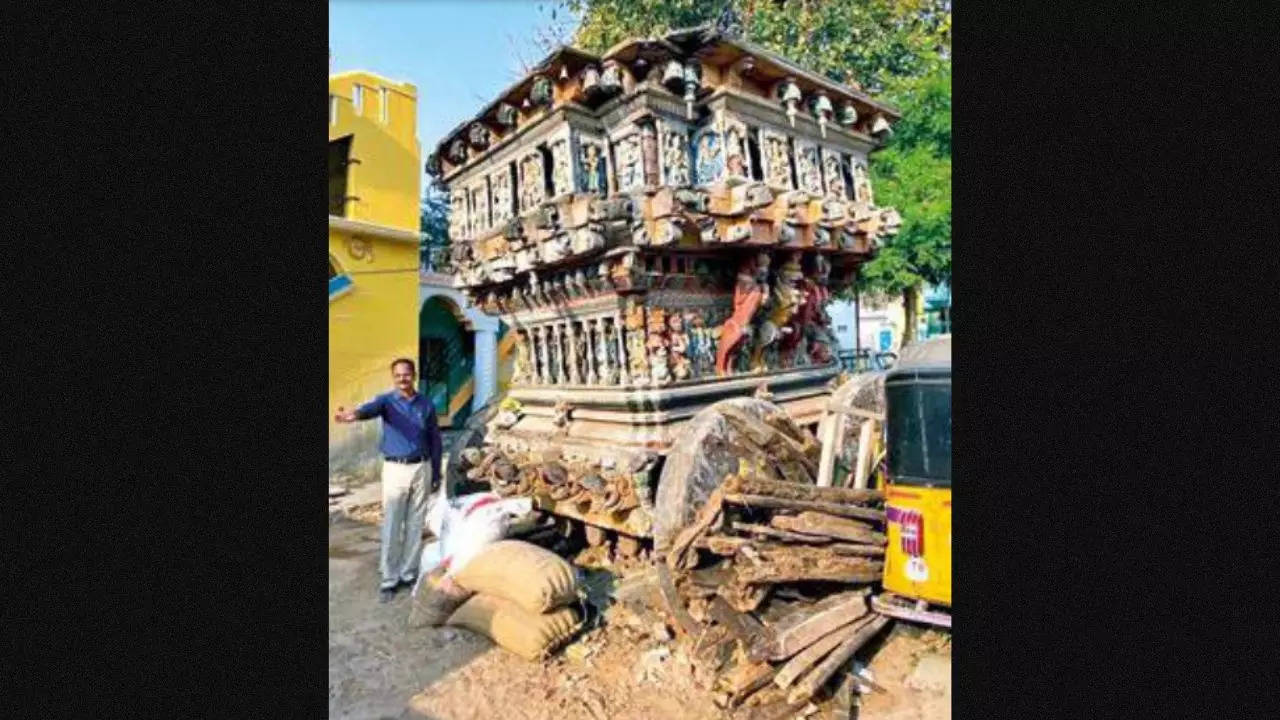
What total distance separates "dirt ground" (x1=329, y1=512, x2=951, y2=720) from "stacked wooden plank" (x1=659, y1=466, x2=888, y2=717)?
14 cm

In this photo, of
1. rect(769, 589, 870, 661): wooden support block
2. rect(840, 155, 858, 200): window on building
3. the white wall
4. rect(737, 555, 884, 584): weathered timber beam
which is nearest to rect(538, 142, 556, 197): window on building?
rect(840, 155, 858, 200): window on building

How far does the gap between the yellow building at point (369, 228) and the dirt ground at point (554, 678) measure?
140 cm

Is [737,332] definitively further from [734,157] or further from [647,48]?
[647,48]

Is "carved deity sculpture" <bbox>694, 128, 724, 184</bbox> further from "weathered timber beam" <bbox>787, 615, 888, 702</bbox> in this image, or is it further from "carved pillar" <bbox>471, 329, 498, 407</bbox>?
"weathered timber beam" <bbox>787, 615, 888, 702</bbox>

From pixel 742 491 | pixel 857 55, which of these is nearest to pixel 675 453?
pixel 742 491

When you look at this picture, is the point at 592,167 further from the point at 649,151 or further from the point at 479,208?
the point at 479,208

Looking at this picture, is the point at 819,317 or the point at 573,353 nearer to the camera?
the point at 573,353

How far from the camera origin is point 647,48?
423 centimetres

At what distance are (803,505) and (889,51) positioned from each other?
380 centimetres

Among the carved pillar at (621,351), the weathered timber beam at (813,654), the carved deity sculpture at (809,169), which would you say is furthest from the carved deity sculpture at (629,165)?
the weathered timber beam at (813,654)

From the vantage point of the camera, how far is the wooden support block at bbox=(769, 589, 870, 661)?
105 inches

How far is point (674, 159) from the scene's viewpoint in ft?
14.9

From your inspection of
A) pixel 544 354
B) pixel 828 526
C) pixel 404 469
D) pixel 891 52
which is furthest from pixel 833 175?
pixel 404 469

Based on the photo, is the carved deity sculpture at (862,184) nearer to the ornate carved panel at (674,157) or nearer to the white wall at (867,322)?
the white wall at (867,322)
